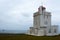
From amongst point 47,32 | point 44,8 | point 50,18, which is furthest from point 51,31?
point 44,8

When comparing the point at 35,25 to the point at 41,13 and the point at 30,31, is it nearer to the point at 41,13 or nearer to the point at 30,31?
the point at 30,31

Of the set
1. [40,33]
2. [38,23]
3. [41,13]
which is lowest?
[40,33]

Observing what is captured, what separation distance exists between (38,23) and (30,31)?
17.8ft

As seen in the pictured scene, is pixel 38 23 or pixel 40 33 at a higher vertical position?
pixel 38 23

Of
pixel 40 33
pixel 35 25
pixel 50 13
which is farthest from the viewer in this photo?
pixel 35 25

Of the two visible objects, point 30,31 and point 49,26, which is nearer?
point 49,26

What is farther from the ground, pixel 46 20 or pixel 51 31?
pixel 46 20

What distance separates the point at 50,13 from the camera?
146 ft

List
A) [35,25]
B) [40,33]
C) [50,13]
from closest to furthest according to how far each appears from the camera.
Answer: [40,33] → [50,13] → [35,25]

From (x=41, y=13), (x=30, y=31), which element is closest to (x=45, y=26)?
(x=41, y=13)

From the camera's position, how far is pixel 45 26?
142 ft

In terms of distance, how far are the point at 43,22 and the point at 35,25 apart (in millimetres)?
5016

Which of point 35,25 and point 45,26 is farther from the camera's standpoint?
point 35,25

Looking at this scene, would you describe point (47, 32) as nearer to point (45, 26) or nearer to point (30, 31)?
point (45, 26)
